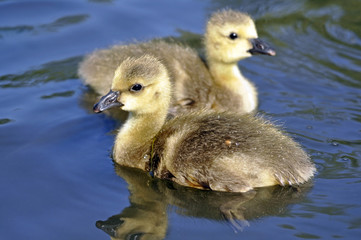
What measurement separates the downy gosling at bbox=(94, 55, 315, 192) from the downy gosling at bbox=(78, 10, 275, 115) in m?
1.00

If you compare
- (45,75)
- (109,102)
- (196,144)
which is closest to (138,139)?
(109,102)

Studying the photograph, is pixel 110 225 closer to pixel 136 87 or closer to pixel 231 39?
pixel 136 87

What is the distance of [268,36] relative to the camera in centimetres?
838

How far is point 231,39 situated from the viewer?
6891 millimetres

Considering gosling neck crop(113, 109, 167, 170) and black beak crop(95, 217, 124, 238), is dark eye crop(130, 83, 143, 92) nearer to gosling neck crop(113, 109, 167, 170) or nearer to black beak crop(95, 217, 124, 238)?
gosling neck crop(113, 109, 167, 170)

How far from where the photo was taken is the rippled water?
15.6 feet

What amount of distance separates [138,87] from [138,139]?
42 cm

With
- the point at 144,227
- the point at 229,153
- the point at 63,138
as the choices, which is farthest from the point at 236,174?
the point at 63,138

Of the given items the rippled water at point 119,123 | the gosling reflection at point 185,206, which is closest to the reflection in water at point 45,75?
the rippled water at point 119,123

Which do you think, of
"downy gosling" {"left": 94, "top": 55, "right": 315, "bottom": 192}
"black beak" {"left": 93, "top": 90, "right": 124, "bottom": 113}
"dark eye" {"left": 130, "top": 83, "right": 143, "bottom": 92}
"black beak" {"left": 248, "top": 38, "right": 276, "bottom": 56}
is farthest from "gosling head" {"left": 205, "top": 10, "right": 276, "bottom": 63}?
"black beak" {"left": 93, "top": 90, "right": 124, "bottom": 113}

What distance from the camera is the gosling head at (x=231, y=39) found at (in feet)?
22.5

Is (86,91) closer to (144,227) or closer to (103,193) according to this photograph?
(103,193)

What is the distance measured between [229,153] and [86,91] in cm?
265

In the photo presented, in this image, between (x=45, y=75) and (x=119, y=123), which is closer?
(x=119, y=123)
